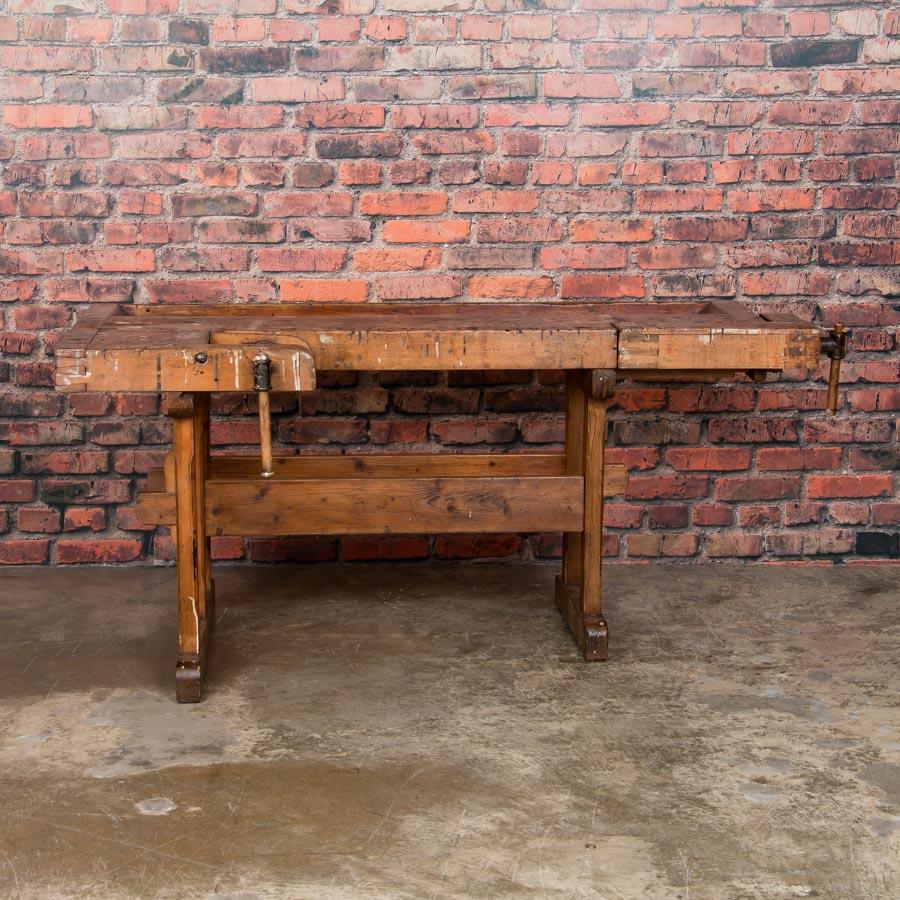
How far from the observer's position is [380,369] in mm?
3084

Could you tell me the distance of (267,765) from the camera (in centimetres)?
268

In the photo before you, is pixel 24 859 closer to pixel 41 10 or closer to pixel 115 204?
pixel 115 204

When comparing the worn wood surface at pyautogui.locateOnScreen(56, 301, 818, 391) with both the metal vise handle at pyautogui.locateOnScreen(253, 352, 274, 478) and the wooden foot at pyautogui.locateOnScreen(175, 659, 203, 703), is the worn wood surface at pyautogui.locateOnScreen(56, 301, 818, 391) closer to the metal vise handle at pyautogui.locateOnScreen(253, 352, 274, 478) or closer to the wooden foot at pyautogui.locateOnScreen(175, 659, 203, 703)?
the metal vise handle at pyautogui.locateOnScreen(253, 352, 274, 478)

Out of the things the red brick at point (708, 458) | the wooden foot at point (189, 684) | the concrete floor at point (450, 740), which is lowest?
the concrete floor at point (450, 740)

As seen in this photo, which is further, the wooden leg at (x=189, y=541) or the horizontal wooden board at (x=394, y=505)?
the horizontal wooden board at (x=394, y=505)

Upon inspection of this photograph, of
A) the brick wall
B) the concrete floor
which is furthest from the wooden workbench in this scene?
the brick wall

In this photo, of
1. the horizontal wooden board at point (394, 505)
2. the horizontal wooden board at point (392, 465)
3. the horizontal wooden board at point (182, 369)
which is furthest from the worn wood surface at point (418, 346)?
the horizontal wooden board at point (392, 465)

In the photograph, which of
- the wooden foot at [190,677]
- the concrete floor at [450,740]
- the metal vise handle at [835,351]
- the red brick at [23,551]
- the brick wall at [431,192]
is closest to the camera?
the concrete floor at [450,740]

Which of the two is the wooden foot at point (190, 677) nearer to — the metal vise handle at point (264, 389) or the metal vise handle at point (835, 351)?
the metal vise handle at point (264, 389)

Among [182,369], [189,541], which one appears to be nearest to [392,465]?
[189,541]

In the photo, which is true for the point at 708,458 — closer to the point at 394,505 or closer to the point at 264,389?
the point at 394,505

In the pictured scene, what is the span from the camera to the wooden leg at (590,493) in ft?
10.8

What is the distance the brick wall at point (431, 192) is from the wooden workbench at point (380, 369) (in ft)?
1.63

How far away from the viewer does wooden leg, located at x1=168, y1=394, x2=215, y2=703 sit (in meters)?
3.02
